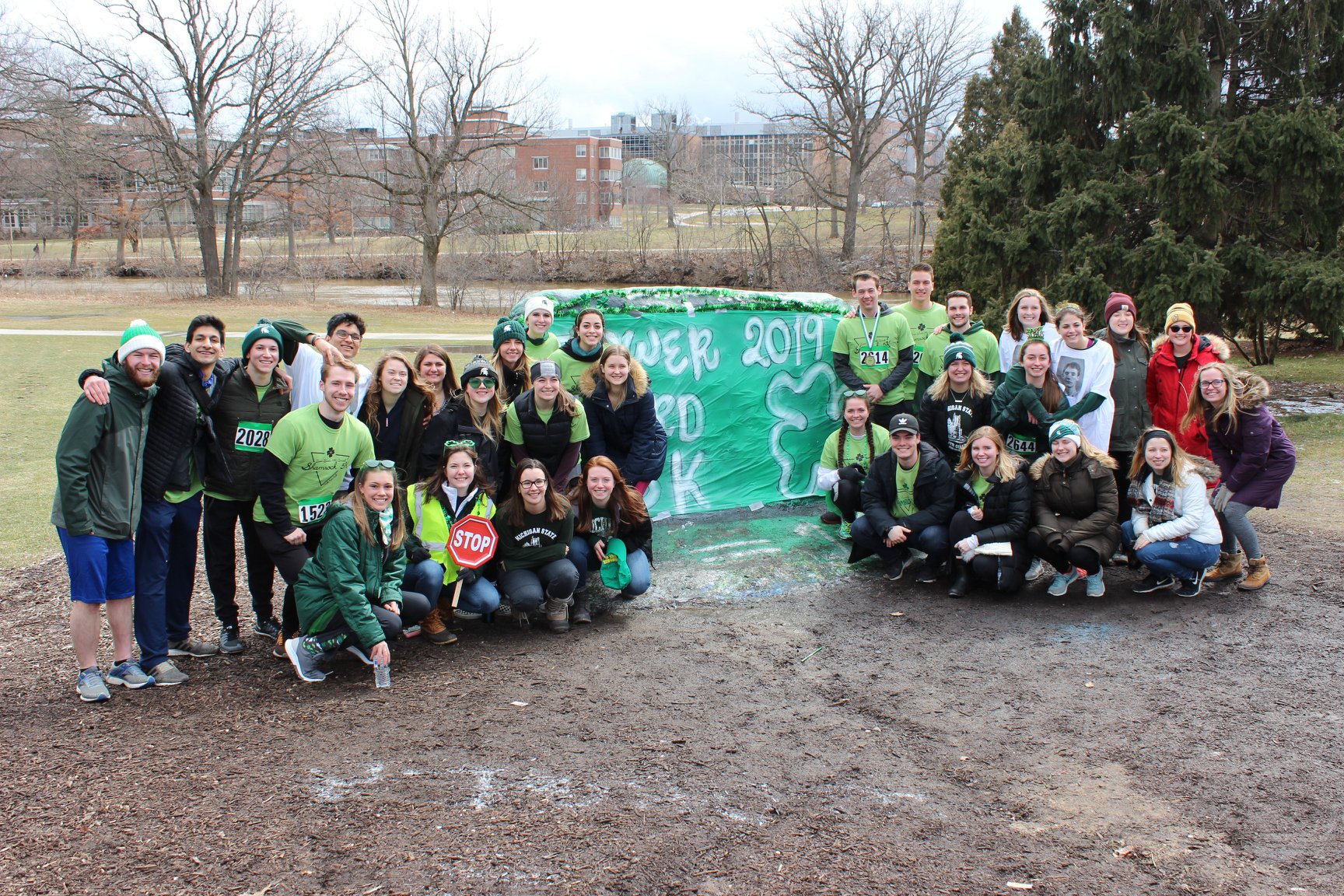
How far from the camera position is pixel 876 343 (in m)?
7.61

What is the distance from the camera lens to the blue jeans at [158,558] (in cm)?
486

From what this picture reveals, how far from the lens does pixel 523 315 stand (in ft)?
23.1

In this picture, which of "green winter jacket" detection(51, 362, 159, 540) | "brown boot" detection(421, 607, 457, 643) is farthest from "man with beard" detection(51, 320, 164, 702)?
"brown boot" detection(421, 607, 457, 643)

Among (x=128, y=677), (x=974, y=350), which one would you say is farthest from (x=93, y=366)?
(x=974, y=350)

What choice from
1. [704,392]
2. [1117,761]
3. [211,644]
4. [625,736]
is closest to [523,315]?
[704,392]

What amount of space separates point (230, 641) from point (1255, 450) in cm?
593

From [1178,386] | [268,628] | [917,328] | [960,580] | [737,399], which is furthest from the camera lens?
[737,399]

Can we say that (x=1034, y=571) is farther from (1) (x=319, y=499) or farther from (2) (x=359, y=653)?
(1) (x=319, y=499)

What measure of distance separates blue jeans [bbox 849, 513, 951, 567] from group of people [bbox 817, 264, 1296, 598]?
0.01 meters

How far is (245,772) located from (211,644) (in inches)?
60.5

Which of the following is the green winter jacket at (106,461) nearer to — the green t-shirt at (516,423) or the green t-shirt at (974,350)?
the green t-shirt at (516,423)

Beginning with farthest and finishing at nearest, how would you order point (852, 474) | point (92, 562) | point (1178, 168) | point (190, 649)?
1. point (1178, 168)
2. point (852, 474)
3. point (190, 649)
4. point (92, 562)

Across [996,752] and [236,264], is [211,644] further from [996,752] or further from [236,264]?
[236,264]

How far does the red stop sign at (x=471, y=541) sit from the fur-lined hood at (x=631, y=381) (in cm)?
130
